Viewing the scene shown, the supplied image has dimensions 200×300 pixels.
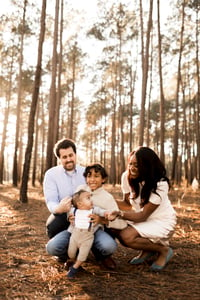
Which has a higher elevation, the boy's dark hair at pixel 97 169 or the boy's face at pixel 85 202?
the boy's dark hair at pixel 97 169

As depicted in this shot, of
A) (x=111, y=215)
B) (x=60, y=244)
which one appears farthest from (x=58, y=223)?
(x=111, y=215)

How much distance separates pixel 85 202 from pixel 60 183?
2.36 feet

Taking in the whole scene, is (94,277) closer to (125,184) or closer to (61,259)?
(61,259)

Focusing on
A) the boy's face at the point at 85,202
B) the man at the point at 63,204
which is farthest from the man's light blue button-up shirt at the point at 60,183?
the boy's face at the point at 85,202

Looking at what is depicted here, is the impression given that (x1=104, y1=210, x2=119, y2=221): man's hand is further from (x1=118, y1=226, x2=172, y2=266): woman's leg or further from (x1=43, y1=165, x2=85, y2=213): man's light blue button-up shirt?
(x1=43, y1=165, x2=85, y2=213): man's light blue button-up shirt

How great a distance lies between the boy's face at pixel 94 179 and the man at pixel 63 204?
267mm

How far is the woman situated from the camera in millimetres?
3355

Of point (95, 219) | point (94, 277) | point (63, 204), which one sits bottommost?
point (94, 277)

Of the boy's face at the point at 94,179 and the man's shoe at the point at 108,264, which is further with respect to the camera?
the man's shoe at the point at 108,264

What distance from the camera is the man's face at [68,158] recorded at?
3666 millimetres

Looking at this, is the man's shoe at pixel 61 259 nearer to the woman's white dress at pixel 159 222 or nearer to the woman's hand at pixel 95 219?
the woman's hand at pixel 95 219

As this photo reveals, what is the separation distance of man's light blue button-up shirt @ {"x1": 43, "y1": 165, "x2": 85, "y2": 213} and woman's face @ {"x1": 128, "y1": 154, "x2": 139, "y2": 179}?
0.61 m

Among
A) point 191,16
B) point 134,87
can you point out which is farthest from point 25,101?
point 191,16

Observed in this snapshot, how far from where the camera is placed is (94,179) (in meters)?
3.28
